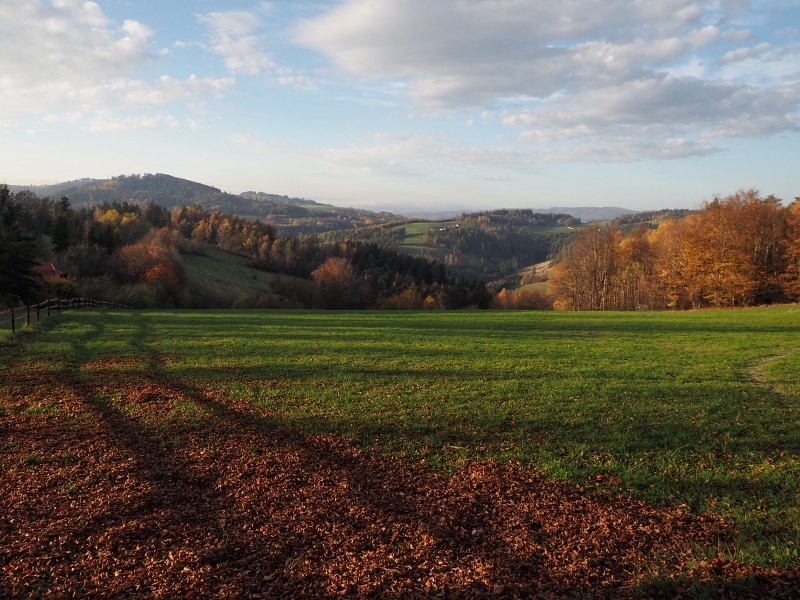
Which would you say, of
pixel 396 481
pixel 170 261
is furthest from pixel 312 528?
pixel 170 261

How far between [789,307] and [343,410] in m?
→ 48.1

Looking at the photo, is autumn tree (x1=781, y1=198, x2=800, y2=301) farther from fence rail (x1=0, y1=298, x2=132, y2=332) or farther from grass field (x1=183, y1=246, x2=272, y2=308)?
grass field (x1=183, y1=246, x2=272, y2=308)

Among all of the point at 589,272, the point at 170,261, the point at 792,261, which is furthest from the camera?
the point at 170,261

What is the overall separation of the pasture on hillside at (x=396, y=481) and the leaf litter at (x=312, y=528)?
3 centimetres

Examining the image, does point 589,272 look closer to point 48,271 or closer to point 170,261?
point 170,261

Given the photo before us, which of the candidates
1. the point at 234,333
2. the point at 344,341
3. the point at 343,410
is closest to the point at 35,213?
the point at 234,333

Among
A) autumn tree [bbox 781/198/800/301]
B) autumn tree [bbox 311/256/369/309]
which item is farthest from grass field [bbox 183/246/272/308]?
autumn tree [bbox 781/198/800/301]

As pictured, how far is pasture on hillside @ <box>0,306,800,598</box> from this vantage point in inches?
217

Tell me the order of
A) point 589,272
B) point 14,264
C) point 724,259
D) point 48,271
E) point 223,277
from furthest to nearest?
point 223,277
point 589,272
point 48,271
point 724,259
point 14,264

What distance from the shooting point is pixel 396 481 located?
7.92m

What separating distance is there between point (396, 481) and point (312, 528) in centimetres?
181

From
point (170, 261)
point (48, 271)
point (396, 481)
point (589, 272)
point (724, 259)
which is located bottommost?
point (48, 271)

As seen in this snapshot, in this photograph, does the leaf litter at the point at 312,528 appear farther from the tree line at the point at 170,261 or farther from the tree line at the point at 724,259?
→ the tree line at the point at 724,259

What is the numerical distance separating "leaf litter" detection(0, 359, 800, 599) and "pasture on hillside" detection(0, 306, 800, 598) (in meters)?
0.03
